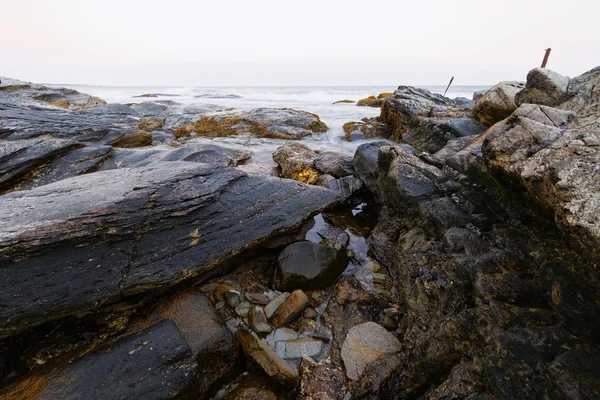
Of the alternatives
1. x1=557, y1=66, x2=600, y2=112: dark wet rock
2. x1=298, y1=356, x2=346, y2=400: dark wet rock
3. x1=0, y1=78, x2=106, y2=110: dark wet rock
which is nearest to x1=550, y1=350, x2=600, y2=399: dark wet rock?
x1=298, y1=356, x2=346, y2=400: dark wet rock

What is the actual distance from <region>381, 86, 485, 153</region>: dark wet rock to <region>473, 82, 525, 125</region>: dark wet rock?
0.94ft

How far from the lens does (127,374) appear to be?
2.91m

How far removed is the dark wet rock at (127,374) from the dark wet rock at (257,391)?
53 cm

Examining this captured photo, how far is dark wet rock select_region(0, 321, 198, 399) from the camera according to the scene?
2.76m

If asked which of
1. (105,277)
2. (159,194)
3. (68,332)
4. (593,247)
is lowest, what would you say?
(68,332)

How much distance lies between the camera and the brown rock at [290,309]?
4.16m

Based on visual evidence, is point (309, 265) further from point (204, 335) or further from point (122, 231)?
point (122, 231)

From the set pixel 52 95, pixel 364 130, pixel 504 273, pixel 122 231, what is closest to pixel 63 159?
pixel 122 231

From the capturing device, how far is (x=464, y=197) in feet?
14.4

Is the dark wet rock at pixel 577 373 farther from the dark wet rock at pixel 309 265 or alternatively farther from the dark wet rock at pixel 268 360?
the dark wet rock at pixel 309 265

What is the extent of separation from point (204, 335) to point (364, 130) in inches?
541

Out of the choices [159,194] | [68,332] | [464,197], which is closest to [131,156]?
[159,194]

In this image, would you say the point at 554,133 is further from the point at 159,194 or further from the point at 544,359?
the point at 159,194

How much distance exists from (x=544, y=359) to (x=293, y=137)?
43.2 ft
